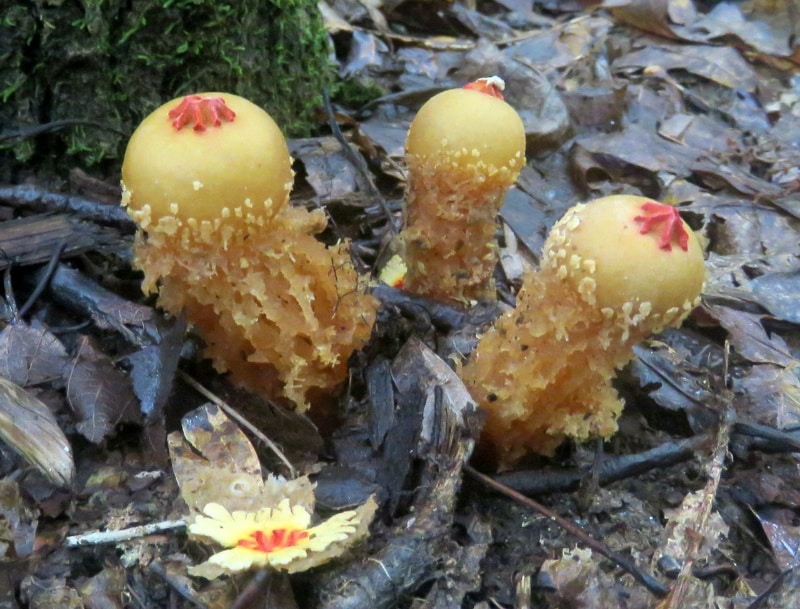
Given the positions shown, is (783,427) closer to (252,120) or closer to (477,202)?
(477,202)

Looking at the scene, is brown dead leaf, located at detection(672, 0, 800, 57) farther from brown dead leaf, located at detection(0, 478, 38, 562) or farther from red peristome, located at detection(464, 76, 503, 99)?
brown dead leaf, located at detection(0, 478, 38, 562)

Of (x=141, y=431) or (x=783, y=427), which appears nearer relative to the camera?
(x=141, y=431)

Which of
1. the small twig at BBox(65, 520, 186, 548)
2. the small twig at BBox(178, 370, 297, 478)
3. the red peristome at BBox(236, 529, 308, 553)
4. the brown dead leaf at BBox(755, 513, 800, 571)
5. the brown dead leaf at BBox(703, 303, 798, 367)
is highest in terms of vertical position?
the red peristome at BBox(236, 529, 308, 553)

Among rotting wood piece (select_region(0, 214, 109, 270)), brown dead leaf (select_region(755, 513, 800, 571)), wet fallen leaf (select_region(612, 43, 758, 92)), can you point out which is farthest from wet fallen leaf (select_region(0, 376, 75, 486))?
wet fallen leaf (select_region(612, 43, 758, 92))

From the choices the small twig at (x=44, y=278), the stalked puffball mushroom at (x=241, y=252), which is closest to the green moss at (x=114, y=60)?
the small twig at (x=44, y=278)

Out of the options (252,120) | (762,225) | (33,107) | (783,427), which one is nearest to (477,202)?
(252,120)
